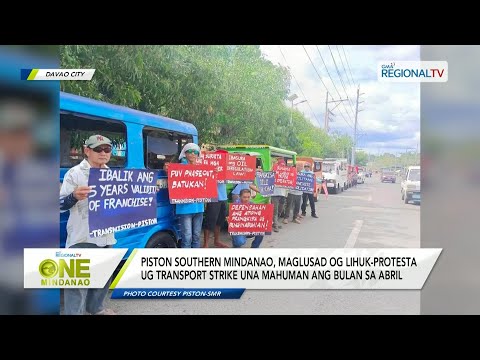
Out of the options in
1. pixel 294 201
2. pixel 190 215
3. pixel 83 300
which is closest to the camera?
pixel 83 300

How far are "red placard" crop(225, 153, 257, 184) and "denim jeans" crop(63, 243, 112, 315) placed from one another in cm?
150

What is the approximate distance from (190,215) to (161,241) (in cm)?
38

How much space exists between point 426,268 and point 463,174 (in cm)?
93

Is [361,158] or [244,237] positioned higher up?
[361,158]

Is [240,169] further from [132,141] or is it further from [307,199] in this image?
[132,141]

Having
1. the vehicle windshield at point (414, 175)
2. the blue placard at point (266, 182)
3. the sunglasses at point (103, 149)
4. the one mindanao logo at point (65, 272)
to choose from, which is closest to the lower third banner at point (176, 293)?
the one mindanao logo at point (65, 272)

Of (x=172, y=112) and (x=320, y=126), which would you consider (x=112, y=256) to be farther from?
(x=320, y=126)

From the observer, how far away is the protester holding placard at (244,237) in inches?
117

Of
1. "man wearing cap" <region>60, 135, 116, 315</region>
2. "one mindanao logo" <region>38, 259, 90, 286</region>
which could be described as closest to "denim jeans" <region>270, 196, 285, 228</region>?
"man wearing cap" <region>60, 135, 116, 315</region>

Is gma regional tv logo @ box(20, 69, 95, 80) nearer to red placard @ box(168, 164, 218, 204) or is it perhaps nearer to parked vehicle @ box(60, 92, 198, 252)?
parked vehicle @ box(60, 92, 198, 252)

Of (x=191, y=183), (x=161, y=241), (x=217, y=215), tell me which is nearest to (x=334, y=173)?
(x=217, y=215)

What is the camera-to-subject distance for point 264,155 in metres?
3.10

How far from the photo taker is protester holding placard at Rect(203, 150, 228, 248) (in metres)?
3.00

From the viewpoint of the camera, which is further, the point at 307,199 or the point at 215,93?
the point at 307,199
